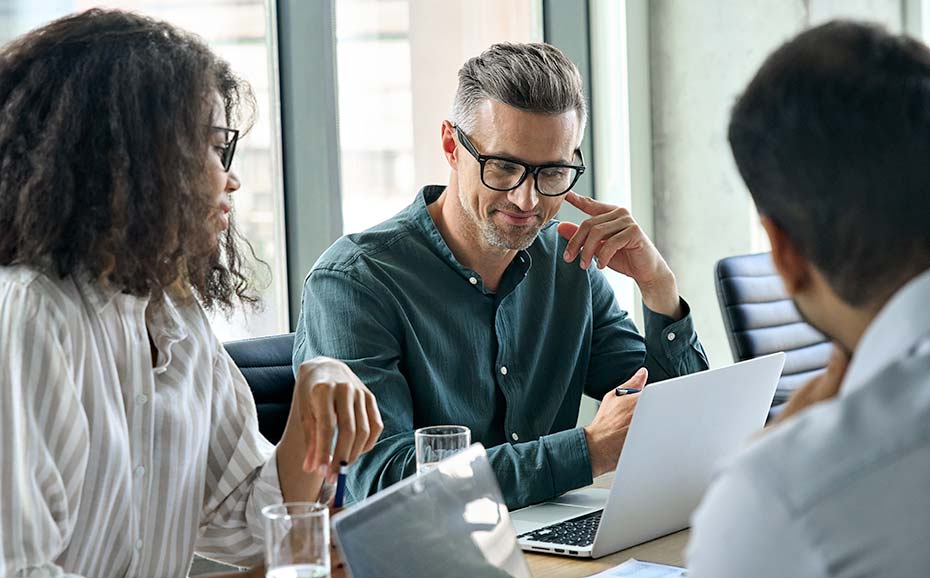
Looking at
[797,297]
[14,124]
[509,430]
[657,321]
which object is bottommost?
[509,430]

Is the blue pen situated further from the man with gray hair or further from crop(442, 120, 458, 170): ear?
crop(442, 120, 458, 170): ear

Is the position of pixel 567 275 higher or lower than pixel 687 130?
lower

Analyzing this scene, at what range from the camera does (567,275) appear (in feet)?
8.29

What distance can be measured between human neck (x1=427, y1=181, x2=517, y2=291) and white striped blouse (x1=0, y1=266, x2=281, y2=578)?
0.66m

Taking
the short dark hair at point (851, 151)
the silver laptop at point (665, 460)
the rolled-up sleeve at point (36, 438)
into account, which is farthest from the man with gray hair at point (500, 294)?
the short dark hair at point (851, 151)

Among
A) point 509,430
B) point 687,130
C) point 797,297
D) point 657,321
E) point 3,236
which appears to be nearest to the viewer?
point 797,297

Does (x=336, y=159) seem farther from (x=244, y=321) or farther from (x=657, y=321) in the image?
(x=657, y=321)

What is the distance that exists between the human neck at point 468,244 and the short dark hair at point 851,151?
4.82 feet

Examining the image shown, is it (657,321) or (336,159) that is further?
(336,159)

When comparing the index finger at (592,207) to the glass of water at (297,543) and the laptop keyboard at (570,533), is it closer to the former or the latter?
the laptop keyboard at (570,533)

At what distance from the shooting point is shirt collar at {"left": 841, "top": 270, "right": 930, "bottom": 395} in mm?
800

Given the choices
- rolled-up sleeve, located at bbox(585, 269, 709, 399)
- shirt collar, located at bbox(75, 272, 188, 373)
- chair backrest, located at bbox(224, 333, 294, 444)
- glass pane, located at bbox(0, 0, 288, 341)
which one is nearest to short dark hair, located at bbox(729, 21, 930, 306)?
shirt collar, located at bbox(75, 272, 188, 373)

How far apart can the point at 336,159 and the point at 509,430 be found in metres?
1.37

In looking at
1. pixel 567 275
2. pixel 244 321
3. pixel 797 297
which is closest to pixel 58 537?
pixel 797 297
